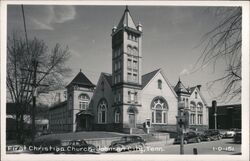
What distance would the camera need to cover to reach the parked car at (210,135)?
6.26 meters

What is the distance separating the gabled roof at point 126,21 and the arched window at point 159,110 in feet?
5.60

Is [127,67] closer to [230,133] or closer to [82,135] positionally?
[82,135]

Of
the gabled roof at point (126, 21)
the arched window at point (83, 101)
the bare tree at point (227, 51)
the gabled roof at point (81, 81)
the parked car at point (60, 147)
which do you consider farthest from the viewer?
the arched window at point (83, 101)

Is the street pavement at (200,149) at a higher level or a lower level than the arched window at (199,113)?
lower

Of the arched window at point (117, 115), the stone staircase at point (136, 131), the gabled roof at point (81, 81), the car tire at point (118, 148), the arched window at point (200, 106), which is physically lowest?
the car tire at point (118, 148)

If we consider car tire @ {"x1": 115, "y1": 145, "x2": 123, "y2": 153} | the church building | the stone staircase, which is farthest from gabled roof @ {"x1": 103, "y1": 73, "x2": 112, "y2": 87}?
car tire @ {"x1": 115, "y1": 145, "x2": 123, "y2": 153}

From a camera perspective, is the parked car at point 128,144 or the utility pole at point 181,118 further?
the parked car at point 128,144

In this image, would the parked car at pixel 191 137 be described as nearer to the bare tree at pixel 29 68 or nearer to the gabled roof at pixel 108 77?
the gabled roof at pixel 108 77

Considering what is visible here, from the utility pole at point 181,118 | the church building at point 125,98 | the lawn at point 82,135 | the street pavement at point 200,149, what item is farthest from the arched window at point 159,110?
the lawn at point 82,135

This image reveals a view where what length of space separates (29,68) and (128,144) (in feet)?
8.77

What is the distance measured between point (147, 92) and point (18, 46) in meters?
2.92

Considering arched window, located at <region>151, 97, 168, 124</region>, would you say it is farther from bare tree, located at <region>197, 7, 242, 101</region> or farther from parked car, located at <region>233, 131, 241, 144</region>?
parked car, located at <region>233, 131, 241, 144</region>

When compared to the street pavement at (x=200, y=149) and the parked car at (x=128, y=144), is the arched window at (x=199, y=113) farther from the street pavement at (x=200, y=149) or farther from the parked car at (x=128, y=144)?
the parked car at (x=128, y=144)

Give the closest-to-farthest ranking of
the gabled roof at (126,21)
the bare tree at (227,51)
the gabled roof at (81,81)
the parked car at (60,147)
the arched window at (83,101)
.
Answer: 1. the bare tree at (227,51)
2. the parked car at (60,147)
3. the gabled roof at (126,21)
4. the gabled roof at (81,81)
5. the arched window at (83,101)
